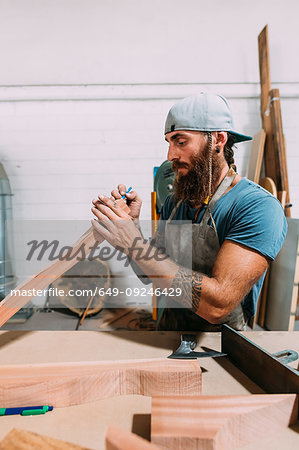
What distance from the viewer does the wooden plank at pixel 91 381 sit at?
67cm

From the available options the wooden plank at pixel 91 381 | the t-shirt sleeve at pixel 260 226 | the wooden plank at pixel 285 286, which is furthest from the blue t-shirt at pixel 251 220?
the wooden plank at pixel 285 286

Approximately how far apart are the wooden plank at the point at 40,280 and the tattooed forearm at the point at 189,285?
0.33 m

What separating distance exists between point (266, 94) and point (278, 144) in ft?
1.60

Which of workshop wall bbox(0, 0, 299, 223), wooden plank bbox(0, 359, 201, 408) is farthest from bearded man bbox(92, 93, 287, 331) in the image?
workshop wall bbox(0, 0, 299, 223)

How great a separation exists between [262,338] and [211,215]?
1.61ft

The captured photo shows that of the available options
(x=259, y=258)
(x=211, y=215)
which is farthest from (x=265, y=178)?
(x=259, y=258)

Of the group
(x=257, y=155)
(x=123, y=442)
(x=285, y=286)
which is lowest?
(x=285, y=286)

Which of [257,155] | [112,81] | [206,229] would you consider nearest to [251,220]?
[206,229]

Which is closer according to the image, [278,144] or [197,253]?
[197,253]

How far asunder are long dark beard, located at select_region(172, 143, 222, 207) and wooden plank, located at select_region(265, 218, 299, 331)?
54.9 inches

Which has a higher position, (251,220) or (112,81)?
(112,81)

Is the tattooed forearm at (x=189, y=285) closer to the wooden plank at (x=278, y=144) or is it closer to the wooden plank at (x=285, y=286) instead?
the wooden plank at (x=285, y=286)

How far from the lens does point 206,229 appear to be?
127cm

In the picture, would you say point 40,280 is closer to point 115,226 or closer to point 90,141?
point 115,226
